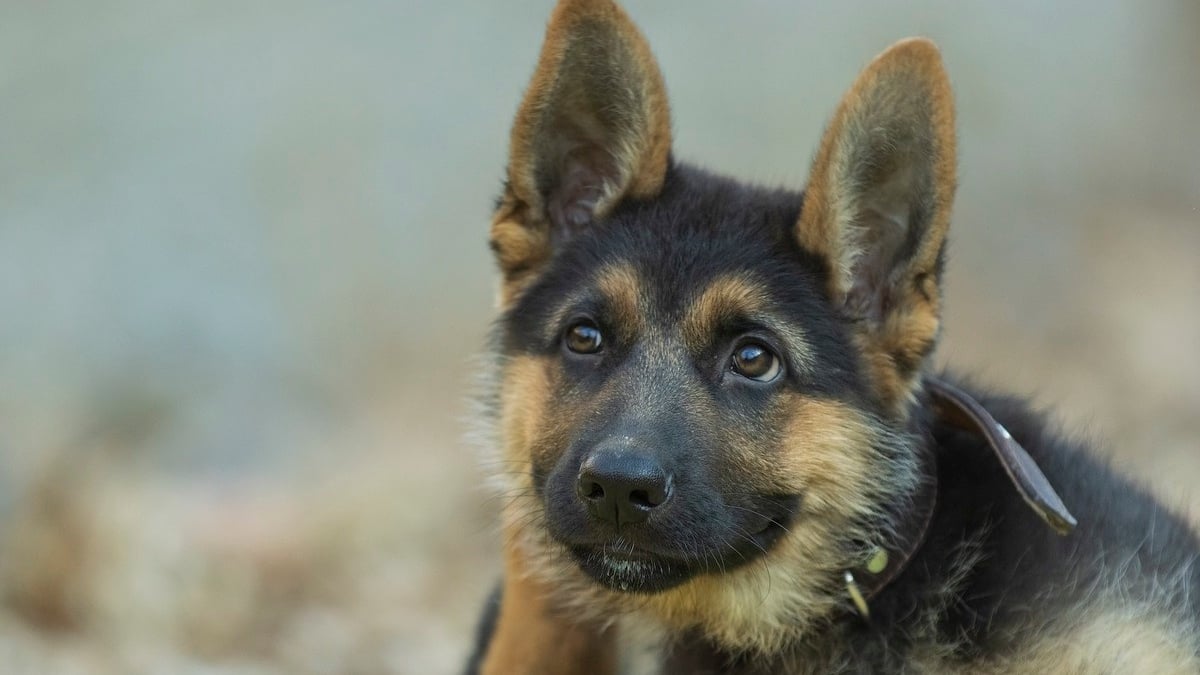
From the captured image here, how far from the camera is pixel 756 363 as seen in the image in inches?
184

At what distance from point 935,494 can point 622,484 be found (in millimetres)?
1256

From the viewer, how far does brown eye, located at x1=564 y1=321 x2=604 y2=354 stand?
4.84m

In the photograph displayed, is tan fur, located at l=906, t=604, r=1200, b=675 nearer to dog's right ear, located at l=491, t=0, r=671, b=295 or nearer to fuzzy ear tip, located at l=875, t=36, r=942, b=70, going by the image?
fuzzy ear tip, located at l=875, t=36, r=942, b=70

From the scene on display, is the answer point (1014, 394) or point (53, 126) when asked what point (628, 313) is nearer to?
point (1014, 394)

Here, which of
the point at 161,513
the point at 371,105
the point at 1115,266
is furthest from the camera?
the point at 1115,266

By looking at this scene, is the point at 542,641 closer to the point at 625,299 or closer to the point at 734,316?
the point at 625,299

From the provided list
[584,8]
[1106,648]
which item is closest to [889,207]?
[584,8]

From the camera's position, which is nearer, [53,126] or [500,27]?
→ [53,126]

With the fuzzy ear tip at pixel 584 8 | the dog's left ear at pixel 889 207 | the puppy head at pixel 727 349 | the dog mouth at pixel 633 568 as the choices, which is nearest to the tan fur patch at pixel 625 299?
the puppy head at pixel 727 349

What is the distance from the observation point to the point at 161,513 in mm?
8680

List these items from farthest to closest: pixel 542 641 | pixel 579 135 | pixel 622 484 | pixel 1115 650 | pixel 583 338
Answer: pixel 542 641 < pixel 579 135 < pixel 583 338 < pixel 1115 650 < pixel 622 484

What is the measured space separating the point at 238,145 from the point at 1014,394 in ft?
21.9

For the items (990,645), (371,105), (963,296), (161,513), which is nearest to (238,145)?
(371,105)

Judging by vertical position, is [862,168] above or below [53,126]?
above
